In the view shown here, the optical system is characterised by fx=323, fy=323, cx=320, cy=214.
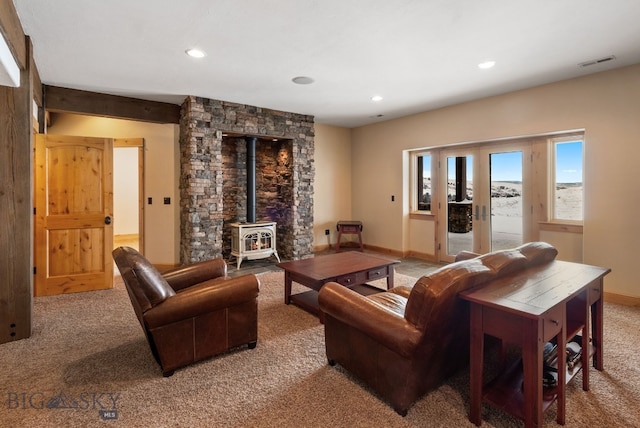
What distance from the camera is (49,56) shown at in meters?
3.30

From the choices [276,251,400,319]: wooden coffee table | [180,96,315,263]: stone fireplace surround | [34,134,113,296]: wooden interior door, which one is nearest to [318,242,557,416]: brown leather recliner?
[276,251,400,319]: wooden coffee table

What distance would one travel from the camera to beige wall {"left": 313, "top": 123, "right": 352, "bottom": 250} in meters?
6.69

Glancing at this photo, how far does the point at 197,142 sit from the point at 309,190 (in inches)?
84.3

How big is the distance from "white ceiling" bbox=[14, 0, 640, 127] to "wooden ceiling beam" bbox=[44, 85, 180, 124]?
14 cm

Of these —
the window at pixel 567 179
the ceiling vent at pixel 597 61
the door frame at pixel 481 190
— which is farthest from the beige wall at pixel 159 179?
the window at pixel 567 179

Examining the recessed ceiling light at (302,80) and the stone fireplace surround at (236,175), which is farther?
the stone fireplace surround at (236,175)

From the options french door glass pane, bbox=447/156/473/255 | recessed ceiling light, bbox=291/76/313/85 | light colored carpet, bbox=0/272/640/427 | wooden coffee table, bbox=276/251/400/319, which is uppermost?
recessed ceiling light, bbox=291/76/313/85

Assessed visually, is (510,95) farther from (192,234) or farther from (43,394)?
(43,394)

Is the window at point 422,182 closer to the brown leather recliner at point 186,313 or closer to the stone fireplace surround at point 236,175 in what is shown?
the stone fireplace surround at point 236,175

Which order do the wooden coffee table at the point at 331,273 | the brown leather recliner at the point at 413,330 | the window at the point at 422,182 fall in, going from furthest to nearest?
the window at the point at 422,182
the wooden coffee table at the point at 331,273
the brown leather recliner at the point at 413,330

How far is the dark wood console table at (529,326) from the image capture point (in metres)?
1.53

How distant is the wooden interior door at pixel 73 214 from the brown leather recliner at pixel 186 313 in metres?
2.41

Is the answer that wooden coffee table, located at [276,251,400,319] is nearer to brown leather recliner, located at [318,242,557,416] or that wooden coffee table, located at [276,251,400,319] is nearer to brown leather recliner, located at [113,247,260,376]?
brown leather recliner, located at [113,247,260,376]

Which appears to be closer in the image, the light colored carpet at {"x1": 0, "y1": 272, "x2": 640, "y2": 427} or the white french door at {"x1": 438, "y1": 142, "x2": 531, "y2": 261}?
the light colored carpet at {"x1": 0, "y1": 272, "x2": 640, "y2": 427}
